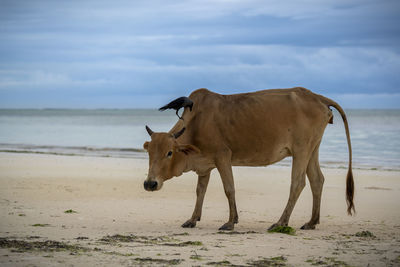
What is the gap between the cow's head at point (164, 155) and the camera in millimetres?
8844

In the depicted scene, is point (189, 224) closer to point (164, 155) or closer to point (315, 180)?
point (164, 155)

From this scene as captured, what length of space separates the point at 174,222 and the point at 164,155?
5.14 feet

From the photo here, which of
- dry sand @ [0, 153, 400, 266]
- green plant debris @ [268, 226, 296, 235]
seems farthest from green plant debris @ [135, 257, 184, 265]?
green plant debris @ [268, 226, 296, 235]

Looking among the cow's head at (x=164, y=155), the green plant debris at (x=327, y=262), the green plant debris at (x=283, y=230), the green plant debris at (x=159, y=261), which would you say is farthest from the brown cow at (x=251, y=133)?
the green plant debris at (x=159, y=261)

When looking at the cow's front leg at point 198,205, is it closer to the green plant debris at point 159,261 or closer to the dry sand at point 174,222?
the dry sand at point 174,222

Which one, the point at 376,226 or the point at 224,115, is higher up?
the point at 224,115

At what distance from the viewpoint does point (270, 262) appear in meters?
6.73

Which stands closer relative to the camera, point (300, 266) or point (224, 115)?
point (300, 266)

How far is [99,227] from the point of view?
9.11 m

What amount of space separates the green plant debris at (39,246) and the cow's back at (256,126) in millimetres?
2915

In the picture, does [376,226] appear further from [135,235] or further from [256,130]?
[135,235]

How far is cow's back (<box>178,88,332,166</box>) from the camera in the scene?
31.4ft

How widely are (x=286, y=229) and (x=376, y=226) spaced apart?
176cm

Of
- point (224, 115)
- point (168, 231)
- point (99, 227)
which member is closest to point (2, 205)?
point (99, 227)
